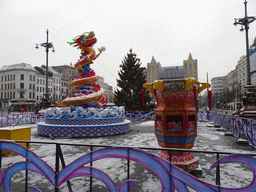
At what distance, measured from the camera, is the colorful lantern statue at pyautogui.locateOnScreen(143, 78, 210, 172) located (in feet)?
15.1

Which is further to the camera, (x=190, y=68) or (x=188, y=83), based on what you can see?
(x=190, y=68)

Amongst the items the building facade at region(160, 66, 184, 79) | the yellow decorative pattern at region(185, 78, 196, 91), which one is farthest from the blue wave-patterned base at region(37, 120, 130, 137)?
the yellow decorative pattern at region(185, 78, 196, 91)

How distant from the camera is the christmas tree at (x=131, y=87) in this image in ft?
77.6

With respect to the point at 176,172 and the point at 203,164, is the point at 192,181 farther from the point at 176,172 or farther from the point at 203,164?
the point at 203,164

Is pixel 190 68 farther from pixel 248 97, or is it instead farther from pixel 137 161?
pixel 137 161

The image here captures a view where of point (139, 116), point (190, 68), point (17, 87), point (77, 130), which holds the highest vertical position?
point (190, 68)

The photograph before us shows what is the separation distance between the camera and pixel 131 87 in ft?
78.9

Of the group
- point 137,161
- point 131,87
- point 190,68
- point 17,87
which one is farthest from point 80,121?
point 190,68

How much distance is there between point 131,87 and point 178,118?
19502mm

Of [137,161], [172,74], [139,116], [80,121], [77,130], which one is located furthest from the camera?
[139,116]

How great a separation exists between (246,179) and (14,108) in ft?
182

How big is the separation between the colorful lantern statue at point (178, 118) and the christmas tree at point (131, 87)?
18.5m

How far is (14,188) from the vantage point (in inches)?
148

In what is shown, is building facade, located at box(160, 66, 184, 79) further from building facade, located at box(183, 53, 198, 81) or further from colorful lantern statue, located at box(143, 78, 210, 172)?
building facade, located at box(183, 53, 198, 81)
